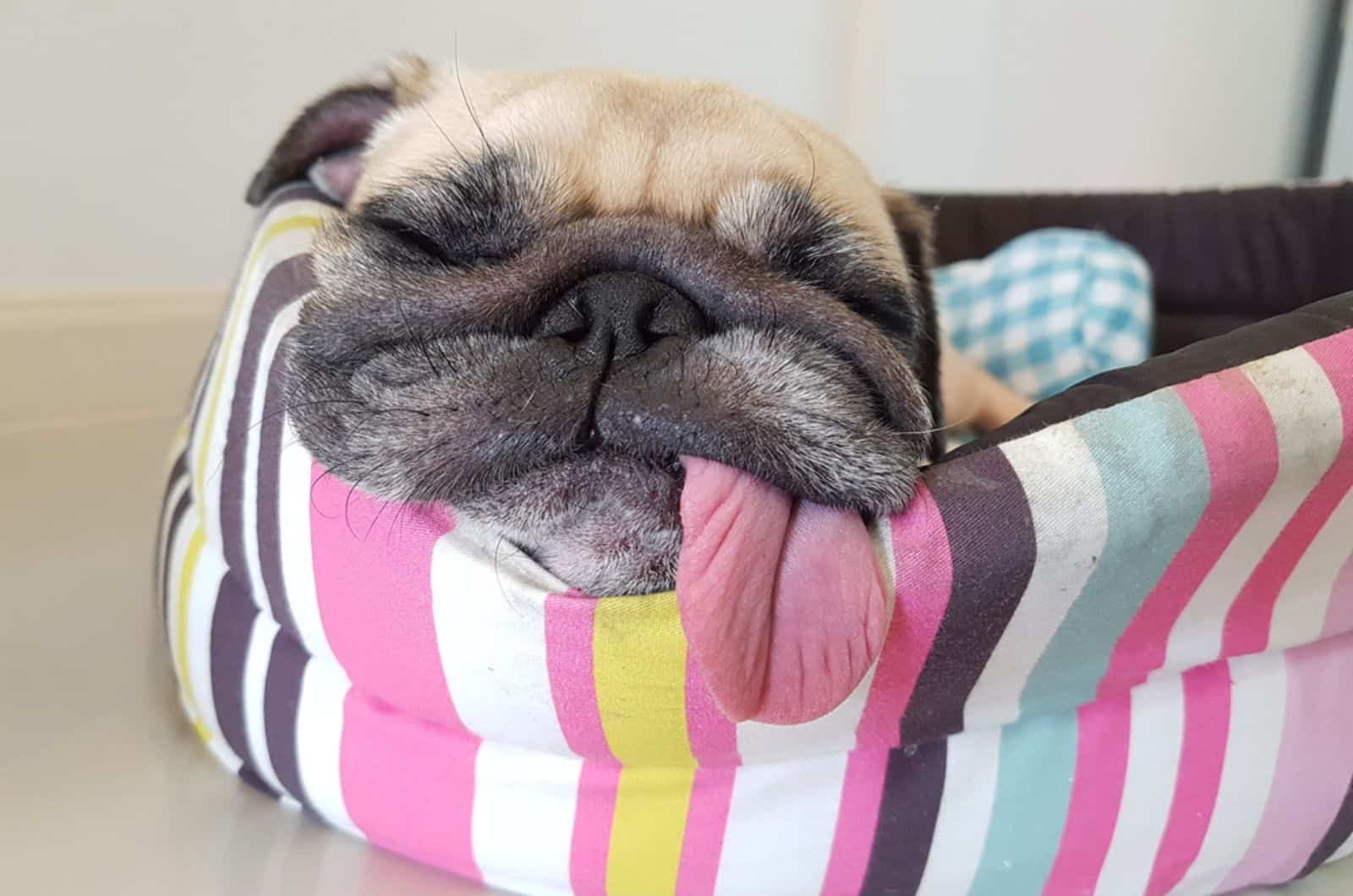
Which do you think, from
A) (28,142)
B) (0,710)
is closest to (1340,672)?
(0,710)

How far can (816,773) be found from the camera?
96cm

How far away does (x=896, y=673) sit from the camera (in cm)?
89

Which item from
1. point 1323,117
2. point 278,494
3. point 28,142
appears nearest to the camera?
point 278,494

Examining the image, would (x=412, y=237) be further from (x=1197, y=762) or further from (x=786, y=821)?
(x=1197, y=762)

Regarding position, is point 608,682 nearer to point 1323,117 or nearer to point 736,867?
point 736,867

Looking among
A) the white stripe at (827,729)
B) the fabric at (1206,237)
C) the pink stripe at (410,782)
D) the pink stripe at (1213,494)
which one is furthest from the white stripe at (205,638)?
the fabric at (1206,237)

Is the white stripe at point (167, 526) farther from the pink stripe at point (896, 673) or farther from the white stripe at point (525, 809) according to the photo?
the pink stripe at point (896, 673)

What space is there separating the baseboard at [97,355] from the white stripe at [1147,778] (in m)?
2.37

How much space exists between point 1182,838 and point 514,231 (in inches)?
36.1

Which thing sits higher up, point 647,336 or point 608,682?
point 647,336

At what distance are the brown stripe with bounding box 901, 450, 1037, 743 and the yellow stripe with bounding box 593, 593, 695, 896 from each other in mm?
218

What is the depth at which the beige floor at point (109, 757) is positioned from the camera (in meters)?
1.11

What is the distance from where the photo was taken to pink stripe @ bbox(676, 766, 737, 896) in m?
0.98

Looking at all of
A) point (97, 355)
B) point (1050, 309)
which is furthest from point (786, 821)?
point (97, 355)
